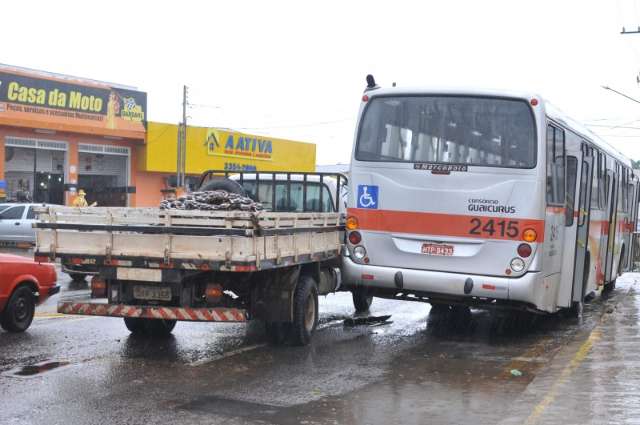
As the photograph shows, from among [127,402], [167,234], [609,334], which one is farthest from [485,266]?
[127,402]

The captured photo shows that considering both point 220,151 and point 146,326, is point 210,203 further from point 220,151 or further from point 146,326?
point 220,151

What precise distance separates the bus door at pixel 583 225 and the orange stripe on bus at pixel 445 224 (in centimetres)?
248

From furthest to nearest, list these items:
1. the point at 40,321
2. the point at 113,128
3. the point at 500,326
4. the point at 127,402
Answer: the point at 113,128
the point at 500,326
the point at 40,321
the point at 127,402

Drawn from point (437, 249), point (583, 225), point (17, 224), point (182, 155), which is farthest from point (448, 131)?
point (182, 155)

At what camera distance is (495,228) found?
395 inches

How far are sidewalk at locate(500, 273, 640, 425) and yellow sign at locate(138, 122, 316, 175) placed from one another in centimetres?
2770

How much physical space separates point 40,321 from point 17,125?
2408 centimetres

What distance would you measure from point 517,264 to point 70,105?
29827 millimetres

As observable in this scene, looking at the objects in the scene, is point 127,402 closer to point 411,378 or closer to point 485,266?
point 411,378

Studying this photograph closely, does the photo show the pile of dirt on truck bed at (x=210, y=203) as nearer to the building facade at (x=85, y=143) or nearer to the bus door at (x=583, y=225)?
the bus door at (x=583, y=225)

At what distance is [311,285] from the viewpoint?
989 centimetres

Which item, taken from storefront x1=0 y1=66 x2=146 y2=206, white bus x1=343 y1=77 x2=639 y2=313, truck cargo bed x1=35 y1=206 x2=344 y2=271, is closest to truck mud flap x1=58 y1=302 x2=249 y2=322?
truck cargo bed x1=35 y1=206 x2=344 y2=271

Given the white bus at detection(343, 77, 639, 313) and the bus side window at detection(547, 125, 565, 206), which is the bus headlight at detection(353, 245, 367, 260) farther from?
the bus side window at detection(547, 125, 565, 206)

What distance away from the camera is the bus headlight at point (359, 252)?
1070 cm
